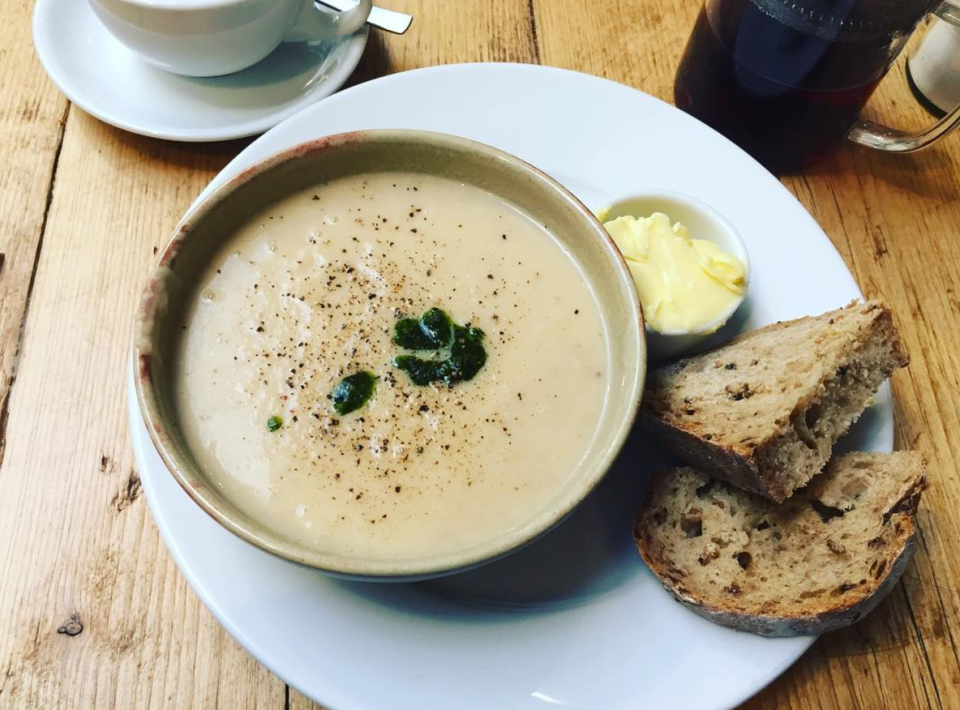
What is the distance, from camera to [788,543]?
1369 millimetres

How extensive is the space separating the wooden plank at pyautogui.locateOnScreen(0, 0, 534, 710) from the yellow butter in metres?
0.95

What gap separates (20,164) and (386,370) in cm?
114

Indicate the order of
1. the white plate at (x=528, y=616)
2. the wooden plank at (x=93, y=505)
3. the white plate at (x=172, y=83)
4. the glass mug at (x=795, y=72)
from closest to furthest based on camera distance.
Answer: the white plate at (x=528, y=616), the wooden plank at (x=93, y=505), the glass mug at (x=795, y=72), the white plate at (x=172, y=83)

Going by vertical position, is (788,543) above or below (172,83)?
below

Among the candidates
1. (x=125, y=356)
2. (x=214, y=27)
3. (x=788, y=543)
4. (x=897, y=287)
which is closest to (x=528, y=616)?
(x=788, y=543)

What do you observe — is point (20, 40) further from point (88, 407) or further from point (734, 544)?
point (734, 544)

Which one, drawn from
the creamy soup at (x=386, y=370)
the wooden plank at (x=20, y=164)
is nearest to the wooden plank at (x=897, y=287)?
the creamy soup at (x=386, y=370)

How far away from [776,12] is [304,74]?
105 centimetres

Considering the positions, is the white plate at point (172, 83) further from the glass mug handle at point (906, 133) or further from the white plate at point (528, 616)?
the glass mug handle at point (906, 133)

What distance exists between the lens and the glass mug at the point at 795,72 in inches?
60.6

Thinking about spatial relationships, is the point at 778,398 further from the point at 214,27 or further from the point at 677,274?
the point at 214,27

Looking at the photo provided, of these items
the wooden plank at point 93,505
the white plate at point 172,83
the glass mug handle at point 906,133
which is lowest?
the wooden plank at point 93,505

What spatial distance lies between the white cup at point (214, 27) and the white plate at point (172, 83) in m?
0.06

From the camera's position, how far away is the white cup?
162 centimetres
